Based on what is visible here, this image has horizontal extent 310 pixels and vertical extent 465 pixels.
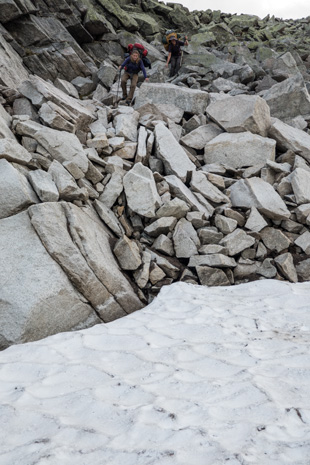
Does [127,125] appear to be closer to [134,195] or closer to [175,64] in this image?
[134,195]

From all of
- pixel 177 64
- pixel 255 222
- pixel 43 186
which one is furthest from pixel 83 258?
pixel 177 64

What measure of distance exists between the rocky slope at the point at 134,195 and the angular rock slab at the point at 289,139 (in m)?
0.05

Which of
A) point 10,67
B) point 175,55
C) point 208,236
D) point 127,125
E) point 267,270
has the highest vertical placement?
point 175,55

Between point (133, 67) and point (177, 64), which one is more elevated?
point (177, 64)

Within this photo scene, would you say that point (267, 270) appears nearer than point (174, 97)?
Yes

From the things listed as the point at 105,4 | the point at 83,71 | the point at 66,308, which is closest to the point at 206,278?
the point at 66,308

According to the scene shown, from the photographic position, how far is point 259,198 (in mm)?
10930

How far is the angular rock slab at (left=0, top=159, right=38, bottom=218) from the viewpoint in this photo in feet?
25.5

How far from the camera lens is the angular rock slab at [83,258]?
7508mm

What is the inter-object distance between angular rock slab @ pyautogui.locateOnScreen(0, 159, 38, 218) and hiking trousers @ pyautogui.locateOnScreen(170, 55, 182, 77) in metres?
19.1

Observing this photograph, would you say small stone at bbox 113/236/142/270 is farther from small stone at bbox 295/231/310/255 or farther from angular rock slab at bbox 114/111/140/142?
angular rock slab at bbox 114/111/140/142

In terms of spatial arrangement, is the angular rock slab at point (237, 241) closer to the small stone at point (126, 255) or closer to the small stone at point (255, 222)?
the small stone at point (255, 222)

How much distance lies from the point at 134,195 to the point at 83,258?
3.07m

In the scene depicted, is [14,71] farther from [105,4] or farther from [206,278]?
[105,4]
